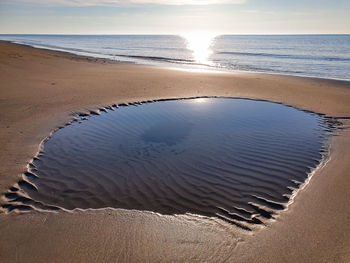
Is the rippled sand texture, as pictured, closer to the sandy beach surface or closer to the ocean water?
the sandy beach surface

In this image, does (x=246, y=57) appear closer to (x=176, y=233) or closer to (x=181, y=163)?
(x=181, y=163)

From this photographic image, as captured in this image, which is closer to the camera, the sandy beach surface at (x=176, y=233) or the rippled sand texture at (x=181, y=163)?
the sandy beach surface at (x=176, y=233)

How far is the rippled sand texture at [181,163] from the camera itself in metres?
4.80

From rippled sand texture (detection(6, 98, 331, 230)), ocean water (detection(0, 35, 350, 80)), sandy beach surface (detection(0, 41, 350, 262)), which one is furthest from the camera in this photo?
ocean water (detection(0, 35, 350, 80))

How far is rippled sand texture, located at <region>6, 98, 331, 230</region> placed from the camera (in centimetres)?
480

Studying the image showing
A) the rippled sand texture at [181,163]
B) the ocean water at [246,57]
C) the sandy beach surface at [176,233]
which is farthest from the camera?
the ocean water at [246,57]

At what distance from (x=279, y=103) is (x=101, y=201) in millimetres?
9421

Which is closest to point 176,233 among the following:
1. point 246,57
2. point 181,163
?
point 181,163

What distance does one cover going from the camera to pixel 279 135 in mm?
8039

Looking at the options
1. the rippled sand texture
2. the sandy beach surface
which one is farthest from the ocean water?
the sandy beach surface

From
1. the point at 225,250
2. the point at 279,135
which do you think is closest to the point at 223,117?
the point at 279,135

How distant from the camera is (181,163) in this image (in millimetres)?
6242

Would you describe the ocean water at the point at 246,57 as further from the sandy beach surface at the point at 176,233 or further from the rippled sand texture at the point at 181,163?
the sandy beach surface at the point at 176,233

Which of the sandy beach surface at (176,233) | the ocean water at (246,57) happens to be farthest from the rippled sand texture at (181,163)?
the ocean water at (246,57)
